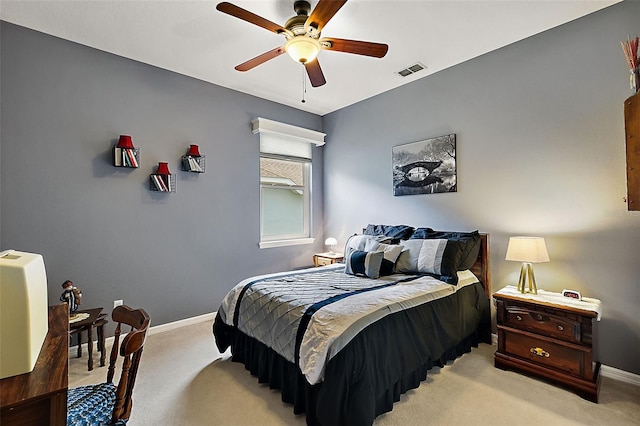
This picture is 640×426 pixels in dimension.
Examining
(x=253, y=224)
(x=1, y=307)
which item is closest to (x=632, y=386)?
(x=1, y=307)

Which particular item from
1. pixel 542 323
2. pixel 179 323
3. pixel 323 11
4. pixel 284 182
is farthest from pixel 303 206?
pixel 542 323

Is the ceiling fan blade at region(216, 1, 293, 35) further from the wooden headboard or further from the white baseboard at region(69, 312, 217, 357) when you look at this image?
the white baseboard at region(69, 312, 217, 357)

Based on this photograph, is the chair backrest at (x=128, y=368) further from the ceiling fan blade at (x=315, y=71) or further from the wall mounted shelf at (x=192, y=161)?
the wall mounted shelf at (x=192, y=161)

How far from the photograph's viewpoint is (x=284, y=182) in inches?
180

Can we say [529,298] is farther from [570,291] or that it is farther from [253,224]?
[253,224]

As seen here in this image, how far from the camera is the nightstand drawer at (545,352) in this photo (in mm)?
2154

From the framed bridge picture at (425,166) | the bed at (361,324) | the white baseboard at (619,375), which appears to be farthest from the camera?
the framed bridge picture at (425,166)

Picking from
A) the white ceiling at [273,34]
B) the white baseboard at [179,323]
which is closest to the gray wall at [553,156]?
the white ceiling at [273,34]

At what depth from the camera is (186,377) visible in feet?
7.86

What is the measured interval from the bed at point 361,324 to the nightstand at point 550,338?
0.35 m

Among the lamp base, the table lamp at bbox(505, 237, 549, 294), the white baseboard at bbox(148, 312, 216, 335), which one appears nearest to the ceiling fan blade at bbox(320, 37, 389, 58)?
the table lamp at bbox(505, 237, 549, 294)

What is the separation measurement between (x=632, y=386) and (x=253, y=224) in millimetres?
3898

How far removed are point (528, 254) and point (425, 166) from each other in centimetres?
153

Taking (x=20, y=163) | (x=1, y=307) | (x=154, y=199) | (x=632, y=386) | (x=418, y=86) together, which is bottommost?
(x=632, y=386)
